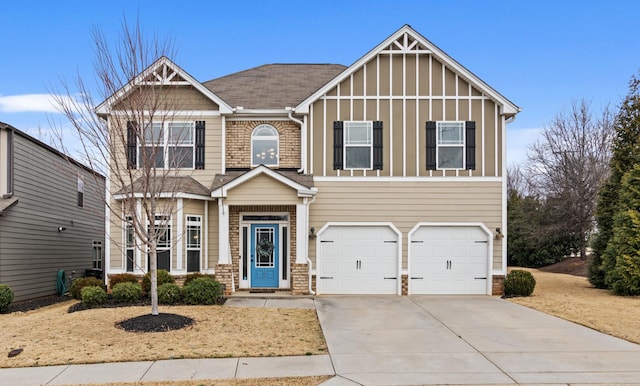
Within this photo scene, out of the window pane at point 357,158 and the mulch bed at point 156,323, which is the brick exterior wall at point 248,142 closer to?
the window pane at point 357,158

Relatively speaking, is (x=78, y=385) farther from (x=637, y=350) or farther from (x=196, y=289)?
(x=637, y=350)

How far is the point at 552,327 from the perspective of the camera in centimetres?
1015

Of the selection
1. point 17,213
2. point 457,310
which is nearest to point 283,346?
point 457,310

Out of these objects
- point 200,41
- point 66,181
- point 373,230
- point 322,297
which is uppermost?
point 200,41

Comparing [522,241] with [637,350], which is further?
[522,241]

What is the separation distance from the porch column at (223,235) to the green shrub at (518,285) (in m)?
8.24

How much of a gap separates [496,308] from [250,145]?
8448 millimetres

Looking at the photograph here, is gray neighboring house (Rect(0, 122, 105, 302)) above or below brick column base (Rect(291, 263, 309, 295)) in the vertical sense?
above

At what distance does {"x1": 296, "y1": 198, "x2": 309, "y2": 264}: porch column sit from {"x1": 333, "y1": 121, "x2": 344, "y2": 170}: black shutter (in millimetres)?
1712

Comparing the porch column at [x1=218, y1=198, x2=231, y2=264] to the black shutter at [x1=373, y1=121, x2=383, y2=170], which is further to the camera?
the black shutter at [x1=373, y1=121, x2=383, y2=170]

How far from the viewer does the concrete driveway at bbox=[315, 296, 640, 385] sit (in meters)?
6.88

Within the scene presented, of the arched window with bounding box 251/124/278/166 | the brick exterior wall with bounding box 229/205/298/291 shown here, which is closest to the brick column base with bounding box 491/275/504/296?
the brick exterior wall with bounding box 229/205/298/291

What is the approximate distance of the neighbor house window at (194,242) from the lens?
14.4 metres

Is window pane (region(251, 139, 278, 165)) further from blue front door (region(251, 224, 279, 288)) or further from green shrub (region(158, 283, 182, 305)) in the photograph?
green shrub (region(158, 283, 182, 305))
